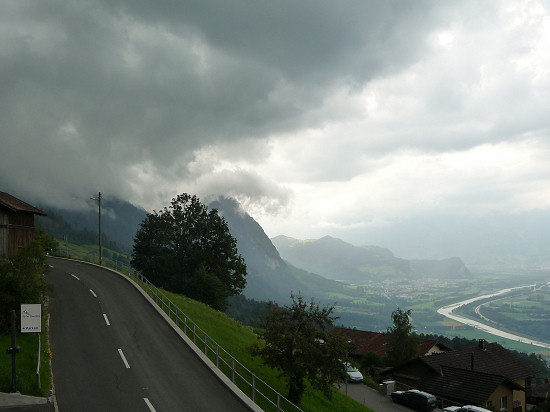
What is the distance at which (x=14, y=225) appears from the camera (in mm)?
39406

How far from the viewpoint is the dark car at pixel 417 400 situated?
3528cm

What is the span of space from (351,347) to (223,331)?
1437 centimetres

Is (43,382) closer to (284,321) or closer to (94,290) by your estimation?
(284,321)

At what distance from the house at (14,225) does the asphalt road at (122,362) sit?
7.96m

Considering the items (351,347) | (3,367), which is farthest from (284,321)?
(3,367)

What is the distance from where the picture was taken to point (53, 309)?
3036 centimetres

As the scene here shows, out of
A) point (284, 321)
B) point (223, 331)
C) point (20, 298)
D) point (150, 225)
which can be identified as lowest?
point (223, 331)

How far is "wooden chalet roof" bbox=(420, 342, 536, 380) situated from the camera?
49.6 meters

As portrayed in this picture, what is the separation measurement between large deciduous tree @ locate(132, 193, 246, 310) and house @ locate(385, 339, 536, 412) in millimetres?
27700

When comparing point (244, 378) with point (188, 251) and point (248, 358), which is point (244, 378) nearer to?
point (248, 358)

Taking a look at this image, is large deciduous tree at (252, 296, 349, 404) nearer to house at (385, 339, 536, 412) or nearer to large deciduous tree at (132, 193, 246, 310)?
house at (385, 339, 536, 412)

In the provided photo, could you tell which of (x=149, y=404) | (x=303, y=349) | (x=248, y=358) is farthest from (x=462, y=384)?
(x=149, y=404)

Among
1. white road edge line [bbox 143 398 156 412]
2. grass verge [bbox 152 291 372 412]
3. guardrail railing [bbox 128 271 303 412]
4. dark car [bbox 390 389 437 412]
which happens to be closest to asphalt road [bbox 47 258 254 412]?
white road edge line [bbox 143 398 156 412]

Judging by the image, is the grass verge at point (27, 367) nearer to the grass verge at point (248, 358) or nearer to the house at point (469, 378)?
the grass verge at point (248, 358)
